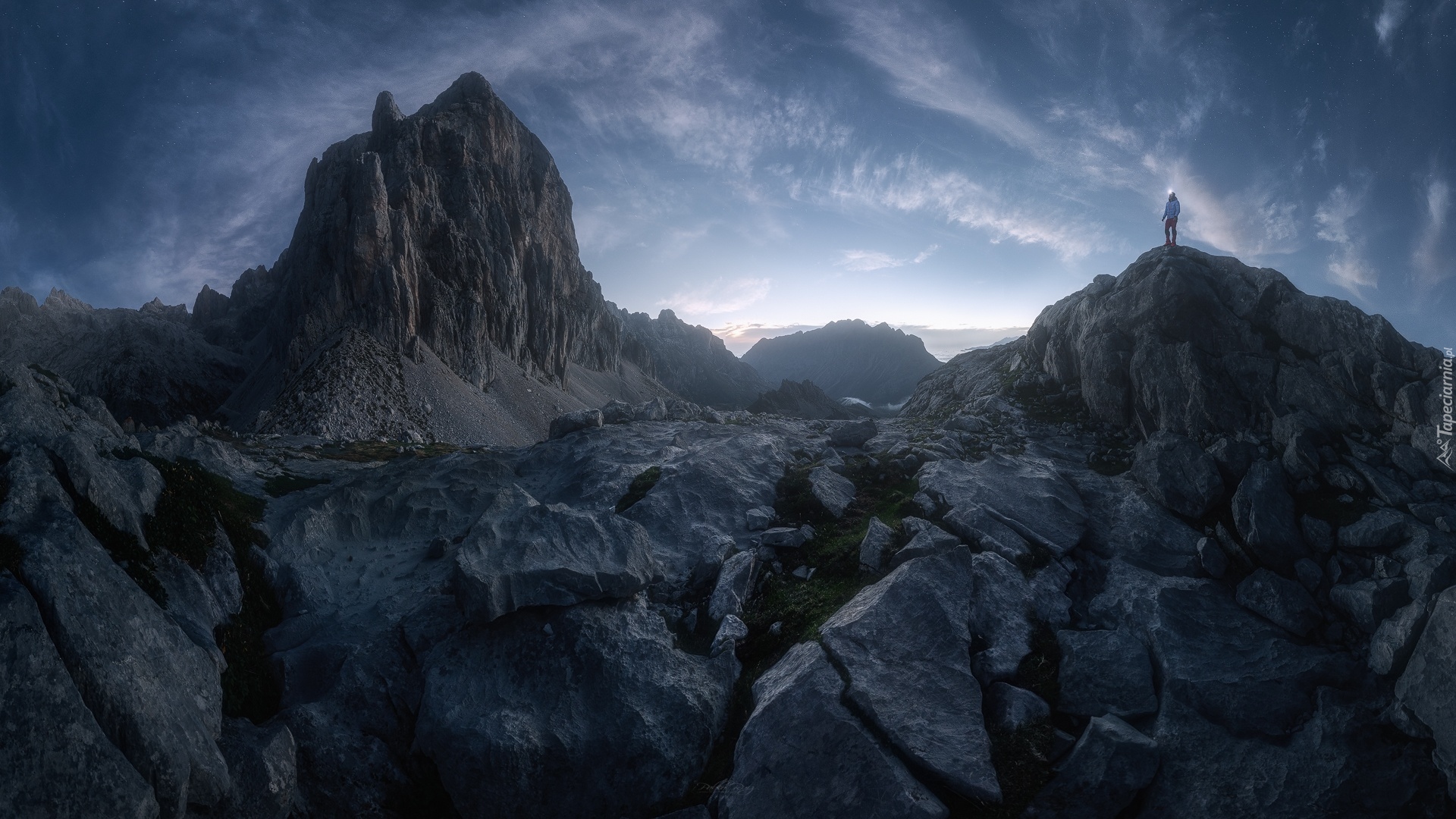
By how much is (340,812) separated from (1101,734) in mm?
16101

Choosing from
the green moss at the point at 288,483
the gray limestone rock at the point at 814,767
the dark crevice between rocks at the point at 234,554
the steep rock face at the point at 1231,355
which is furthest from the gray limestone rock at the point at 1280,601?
the green moss at the point at 288,483

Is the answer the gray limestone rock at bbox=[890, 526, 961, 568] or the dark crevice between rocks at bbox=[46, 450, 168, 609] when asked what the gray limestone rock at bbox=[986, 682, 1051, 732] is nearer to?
the gray limestone rock at bbox=[890, 526, 961, 568]

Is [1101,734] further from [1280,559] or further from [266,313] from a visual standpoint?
[266,313]

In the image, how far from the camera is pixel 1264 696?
1279cm

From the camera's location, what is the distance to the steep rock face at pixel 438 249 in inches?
3681

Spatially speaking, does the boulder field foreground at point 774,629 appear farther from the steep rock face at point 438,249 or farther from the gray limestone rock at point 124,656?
the steep rock face at point 438,249

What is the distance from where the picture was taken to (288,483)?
24.8m

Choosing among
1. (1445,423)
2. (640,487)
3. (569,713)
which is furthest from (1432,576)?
(640,487)

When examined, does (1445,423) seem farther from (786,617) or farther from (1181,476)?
(786,617)

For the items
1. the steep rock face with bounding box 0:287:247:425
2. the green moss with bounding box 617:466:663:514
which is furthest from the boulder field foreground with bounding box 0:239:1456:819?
the steep rock face with bounding box 0:287:247:425

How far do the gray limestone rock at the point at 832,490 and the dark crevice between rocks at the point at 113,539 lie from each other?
747 inches

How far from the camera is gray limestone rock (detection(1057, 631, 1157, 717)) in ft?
40.6

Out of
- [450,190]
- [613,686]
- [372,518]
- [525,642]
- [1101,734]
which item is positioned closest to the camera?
[1101,734]

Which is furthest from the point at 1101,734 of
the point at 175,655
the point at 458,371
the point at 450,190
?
the point at 450,190
